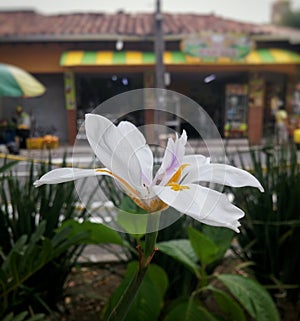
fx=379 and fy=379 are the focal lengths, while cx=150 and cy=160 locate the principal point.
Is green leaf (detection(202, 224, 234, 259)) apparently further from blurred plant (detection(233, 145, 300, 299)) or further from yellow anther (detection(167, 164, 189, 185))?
yellow anther (detection(167, 164, 189, 185))

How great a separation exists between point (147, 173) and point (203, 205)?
0.09 m

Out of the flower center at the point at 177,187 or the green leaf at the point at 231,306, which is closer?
the flower center at the point at 177,187

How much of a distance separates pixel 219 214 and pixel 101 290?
3.07 feet

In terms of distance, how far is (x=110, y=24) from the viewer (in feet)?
29.0

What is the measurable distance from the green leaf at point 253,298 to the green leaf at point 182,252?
2.9 inches

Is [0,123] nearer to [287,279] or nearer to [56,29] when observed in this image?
[56,29]

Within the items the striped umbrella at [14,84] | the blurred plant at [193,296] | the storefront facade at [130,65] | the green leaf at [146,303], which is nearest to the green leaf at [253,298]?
the blurred plant at [193,296]

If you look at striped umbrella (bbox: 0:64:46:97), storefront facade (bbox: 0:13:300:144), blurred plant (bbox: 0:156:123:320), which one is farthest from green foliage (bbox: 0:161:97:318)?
storefront facade (bbox: 0:13:300:144)

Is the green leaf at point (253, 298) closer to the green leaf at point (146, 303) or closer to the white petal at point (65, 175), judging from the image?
the green leaf at point (146, 303)

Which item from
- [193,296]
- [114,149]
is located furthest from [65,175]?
[193,296]

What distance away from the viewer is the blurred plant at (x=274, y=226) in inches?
41.4

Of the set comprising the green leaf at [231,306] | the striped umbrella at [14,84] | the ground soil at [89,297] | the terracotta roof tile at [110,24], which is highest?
the terracotta roof tile at [110,24]

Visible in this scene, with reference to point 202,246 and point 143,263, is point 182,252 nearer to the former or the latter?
point 202,246

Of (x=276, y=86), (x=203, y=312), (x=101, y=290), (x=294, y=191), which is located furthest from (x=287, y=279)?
(x=276, y=86)
